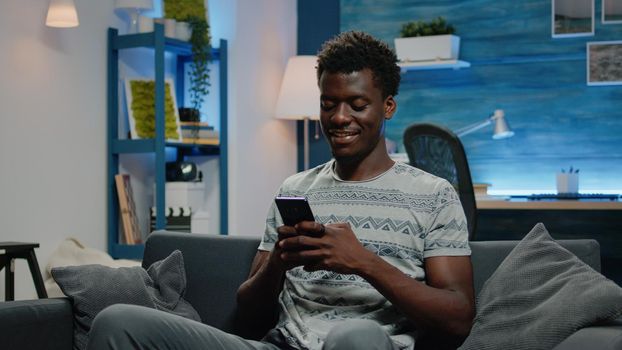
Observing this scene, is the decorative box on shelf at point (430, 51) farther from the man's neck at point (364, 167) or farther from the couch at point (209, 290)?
the man's neck at point (364, 167)

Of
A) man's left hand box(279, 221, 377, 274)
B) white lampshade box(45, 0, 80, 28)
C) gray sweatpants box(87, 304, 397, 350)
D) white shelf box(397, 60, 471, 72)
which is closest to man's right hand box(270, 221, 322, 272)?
man's left hand box(279, 221, 377, 274)

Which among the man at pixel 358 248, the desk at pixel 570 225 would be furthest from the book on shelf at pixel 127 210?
the man at pixel 358 248

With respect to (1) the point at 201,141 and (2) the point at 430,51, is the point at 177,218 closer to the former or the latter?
(1) the point at 201,141

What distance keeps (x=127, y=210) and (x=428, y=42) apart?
6.29ft

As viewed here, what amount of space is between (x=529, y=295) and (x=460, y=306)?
0.52 feet

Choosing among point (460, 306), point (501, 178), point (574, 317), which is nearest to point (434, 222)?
point (460, 306)

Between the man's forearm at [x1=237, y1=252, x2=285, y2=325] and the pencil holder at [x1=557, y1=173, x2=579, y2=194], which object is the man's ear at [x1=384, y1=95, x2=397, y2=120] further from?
the pencil holder at [x1=557, y1=173, x2=579, y2=194]

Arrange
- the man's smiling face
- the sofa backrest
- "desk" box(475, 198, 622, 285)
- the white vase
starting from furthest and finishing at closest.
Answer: "desk" box(475, 198, 622, 285) → the white vase → the sofa backrest → the man's smiling face

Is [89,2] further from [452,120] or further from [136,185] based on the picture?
[452,120]

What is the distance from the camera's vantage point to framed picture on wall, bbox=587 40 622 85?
4.99 metres

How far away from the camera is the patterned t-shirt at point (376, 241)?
83.0 inches

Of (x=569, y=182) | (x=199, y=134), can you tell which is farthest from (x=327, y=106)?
(x=569, y=182)

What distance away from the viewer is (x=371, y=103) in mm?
2238

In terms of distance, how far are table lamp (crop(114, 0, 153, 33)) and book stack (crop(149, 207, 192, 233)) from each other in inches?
36.0
